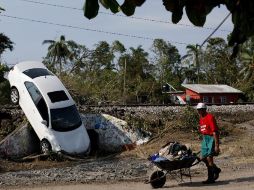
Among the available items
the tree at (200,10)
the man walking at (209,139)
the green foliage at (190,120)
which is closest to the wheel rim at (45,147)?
the green foliage at (190,120)

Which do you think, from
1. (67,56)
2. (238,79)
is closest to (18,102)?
(67,56)

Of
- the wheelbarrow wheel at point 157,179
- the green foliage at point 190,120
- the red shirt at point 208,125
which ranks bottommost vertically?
the wheelbarrow wheel at point 157,179

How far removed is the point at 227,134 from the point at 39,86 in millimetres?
9098

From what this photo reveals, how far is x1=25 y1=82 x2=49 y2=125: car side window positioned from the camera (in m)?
23.7

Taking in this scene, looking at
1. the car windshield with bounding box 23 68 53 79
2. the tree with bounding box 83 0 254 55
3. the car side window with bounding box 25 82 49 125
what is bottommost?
the car side window with bounding box 25 82 49 125

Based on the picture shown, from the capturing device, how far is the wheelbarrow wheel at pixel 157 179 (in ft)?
41.3

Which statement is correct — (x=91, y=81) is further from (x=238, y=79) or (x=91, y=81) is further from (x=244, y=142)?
(x=244, y=142)

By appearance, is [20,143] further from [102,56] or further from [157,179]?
[102,56]

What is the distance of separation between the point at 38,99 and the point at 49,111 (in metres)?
0.84

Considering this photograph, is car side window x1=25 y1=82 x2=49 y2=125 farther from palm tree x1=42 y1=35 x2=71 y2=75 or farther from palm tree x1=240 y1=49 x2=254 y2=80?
palm tree x1=42 y1=35 x2=71 y2=75

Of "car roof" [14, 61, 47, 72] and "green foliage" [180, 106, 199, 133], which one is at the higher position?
"car roof" [14, 61, 47, 72]

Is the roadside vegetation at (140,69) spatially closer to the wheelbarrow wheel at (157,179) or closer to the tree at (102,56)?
the tree at (102,56)

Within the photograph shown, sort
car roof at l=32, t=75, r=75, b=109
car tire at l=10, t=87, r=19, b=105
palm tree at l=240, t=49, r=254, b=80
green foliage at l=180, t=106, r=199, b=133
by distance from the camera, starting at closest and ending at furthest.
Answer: palm tree at l=240, t=49, r=254, b=80 → car roof at l=32, t=75, r=75, b=109 → car tire at l=10, t=87, r=19, b=105 → green foliage at l=180, t=106, r=199, b=133

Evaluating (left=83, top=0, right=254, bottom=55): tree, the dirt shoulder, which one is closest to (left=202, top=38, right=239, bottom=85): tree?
the dirt shoulder
